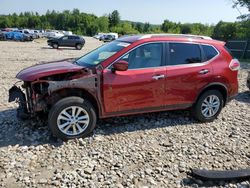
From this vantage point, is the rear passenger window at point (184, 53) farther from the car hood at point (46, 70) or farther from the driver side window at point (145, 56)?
the car hood at point (46, 70)

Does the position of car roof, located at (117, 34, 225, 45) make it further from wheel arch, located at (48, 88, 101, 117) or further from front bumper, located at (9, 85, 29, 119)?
front bumper, located at (9, 85, 29, 119)

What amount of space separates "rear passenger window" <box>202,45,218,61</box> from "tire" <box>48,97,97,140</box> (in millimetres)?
2622

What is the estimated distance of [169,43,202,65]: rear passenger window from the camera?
5.65 m

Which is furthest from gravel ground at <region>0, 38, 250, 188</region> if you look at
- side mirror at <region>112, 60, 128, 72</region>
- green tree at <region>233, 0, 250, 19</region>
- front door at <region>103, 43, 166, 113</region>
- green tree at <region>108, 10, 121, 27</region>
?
green tree at <region>108, 10, 121, 27</region>

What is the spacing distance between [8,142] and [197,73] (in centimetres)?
373

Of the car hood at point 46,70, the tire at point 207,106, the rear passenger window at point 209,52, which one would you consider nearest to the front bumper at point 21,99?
the car hood at point 46,70

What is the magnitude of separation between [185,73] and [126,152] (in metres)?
2.01

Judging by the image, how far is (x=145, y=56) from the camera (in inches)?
214

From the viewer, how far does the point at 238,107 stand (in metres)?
7.49

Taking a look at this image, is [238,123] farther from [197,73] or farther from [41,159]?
[41,159]

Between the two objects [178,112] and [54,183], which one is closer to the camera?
[54,183]

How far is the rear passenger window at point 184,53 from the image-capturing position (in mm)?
5652

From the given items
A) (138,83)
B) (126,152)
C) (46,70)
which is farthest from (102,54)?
(126,152)

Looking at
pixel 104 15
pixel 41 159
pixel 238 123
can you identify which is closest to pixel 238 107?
pixel 238 123
